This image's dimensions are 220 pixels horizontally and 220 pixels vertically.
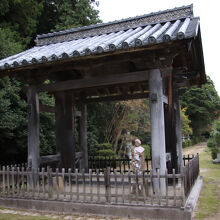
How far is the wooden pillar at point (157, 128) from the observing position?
6.22 m

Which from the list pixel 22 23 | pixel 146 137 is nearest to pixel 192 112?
pixel 146 137

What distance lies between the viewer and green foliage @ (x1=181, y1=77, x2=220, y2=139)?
39.0 metres

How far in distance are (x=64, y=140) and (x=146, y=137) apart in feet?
42.0

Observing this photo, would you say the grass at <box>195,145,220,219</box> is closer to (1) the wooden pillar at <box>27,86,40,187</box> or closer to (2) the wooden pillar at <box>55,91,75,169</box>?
(2) the wooden pillar at <box>55,91,75,169</box>

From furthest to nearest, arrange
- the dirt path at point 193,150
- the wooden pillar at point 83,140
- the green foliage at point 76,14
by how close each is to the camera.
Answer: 1. the dirt path at point 193,150
2. the green foliage at point 76,14
3. the wooden pillar at point 83,140

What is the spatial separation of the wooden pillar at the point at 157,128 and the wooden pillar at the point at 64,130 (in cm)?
391

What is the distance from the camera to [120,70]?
329 inches

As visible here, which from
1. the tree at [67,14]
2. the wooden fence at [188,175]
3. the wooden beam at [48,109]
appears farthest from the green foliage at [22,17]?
the wooden fence at [188,175]

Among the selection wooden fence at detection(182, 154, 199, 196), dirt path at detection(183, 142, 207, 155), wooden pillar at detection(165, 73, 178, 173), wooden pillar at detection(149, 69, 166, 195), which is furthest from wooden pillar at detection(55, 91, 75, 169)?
dirt path at detection(183, 142, 207, 155)

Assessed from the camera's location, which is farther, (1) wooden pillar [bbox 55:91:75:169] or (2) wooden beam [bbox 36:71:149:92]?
(1) wooden pillar [bbox 55:91:75:169]

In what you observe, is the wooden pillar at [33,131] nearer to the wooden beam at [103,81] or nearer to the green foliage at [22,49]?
the wooden beam at [103,81]

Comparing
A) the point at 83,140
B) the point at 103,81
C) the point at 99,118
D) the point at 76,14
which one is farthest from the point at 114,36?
the point at 76,14

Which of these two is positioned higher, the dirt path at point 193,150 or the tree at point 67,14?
the tree at point 67,14

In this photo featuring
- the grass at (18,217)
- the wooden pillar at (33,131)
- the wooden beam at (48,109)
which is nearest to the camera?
the grass at (18,217)
